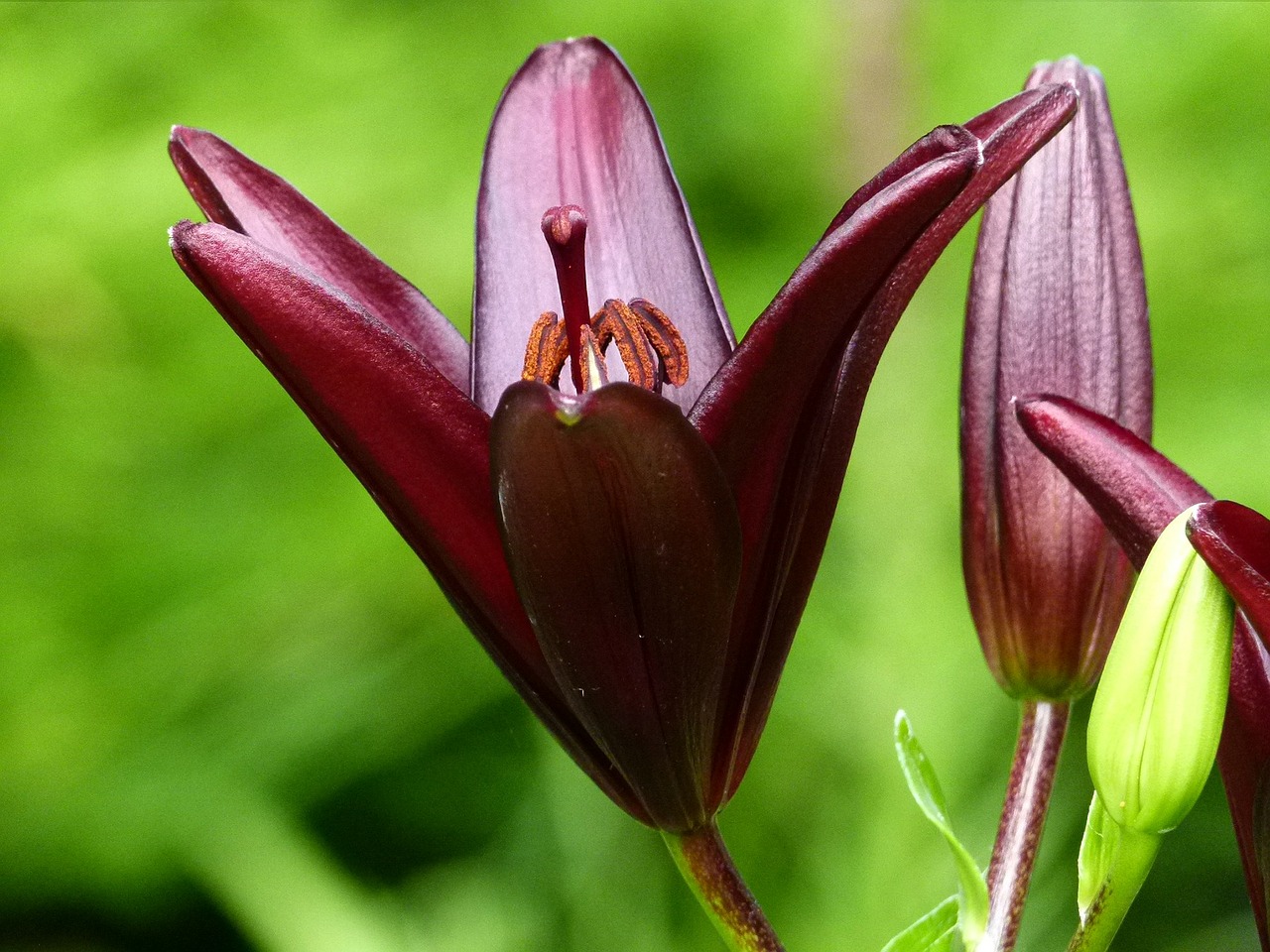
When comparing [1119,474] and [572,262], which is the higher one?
[572,262]

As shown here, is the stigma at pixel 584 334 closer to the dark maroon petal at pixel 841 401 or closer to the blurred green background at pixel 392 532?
the dark maroon petal at pixel 841 401

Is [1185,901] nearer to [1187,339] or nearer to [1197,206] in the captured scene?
[1187,339]

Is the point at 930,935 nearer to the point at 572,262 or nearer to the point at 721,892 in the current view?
the point at 721,892

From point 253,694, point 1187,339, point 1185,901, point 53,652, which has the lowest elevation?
point 1185,901

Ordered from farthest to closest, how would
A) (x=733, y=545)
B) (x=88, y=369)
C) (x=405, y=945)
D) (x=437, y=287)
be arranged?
(x=437, y=287)
(x=88, y=369)
(x=405, y=945)
(x=733, y=545)

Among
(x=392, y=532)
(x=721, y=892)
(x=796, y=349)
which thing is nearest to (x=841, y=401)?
(x=796, y=349)

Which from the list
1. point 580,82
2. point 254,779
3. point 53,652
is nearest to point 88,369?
point 53,652

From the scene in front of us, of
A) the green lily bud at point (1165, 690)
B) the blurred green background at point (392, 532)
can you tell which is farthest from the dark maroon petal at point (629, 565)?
the blurred green background at point (392, 532)
